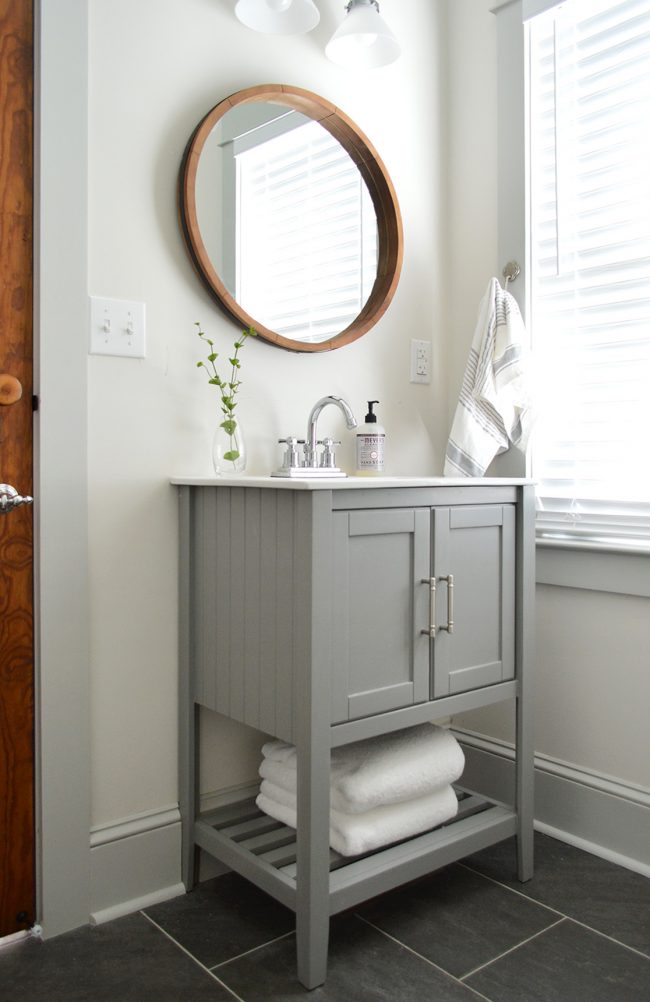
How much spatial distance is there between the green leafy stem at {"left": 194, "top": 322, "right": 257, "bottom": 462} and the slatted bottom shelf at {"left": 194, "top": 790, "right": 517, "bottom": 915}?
0.76 m

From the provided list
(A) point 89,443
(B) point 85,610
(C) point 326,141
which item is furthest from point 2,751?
(C) point 326,141

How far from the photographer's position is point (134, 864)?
1558 mm

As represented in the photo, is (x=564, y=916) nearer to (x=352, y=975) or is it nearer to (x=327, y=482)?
(x=352, y=975)

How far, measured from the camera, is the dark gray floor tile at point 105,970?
4.21 feet

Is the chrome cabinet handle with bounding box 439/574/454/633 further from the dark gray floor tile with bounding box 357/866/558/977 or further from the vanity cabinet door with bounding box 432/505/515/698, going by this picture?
the dark gray floor tile with bounding box 357/866/558/977

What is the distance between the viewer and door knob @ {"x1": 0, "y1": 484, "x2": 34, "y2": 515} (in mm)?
1310

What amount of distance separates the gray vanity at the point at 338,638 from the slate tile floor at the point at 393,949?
94mm

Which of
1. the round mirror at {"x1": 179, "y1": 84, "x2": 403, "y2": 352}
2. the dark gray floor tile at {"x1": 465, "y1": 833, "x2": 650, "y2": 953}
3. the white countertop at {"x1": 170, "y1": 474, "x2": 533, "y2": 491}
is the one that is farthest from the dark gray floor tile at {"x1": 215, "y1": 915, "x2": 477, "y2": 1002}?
the round mirror at {"x1": 179, "y1": 84, "x2": 403, "y2": 352}

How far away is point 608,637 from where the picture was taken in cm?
179

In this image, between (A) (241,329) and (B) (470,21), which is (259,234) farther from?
(B) (470,21)

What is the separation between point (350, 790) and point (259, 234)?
3.88 ft

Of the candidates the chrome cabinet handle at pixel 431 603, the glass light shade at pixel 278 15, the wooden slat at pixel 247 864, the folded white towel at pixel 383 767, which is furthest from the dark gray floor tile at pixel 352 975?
the glass light shade at pixel 278 15

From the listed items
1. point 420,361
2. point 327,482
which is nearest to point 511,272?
point 420,361

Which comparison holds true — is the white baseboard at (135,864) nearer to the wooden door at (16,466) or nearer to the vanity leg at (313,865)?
the wooden door at (16,466)
